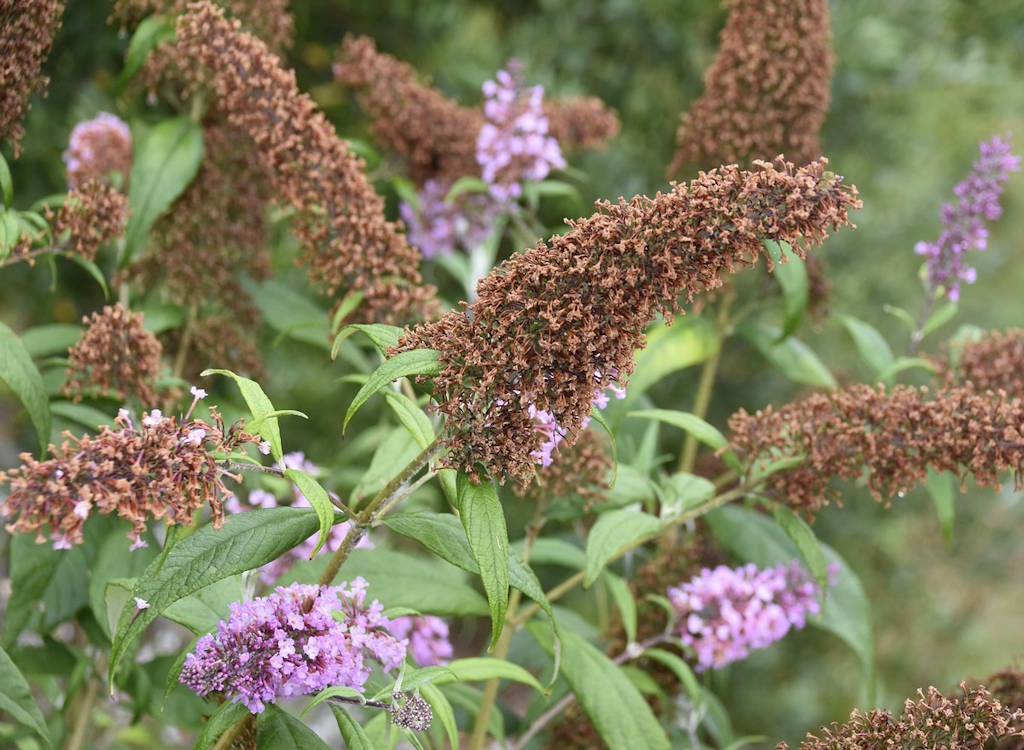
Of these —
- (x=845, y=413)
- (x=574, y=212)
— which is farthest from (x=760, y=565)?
(x=574, y=212)

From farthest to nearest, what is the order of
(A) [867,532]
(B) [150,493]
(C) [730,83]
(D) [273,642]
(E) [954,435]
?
(A) [867,532]
(C) [730,83]
(E) [954,435]
(D) [273,642]
(B) [150,493]

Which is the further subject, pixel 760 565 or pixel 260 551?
pixel 760 565

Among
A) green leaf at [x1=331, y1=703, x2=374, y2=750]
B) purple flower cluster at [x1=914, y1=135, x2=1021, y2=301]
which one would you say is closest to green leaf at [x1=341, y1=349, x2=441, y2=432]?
green leaf at [x1=331, y1=703, x2=374, y2=750]

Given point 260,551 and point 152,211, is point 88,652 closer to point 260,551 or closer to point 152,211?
point 152,211

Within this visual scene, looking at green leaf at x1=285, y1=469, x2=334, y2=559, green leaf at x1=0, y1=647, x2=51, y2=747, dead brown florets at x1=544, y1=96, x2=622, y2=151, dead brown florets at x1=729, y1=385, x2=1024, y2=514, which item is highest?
dead brown florets at x1=544, y1=96, x2=622, y2=151

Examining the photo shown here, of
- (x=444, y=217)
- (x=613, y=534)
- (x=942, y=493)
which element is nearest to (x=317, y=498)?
(x=613, y=534)

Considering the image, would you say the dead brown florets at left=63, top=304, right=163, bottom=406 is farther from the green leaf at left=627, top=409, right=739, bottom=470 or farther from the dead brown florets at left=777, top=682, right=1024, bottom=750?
the dead brown florets at left=777, top=682, right=1024, bottom=750

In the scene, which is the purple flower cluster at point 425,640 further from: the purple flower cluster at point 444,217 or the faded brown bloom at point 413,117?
the faded brown bloom at point 413,117
